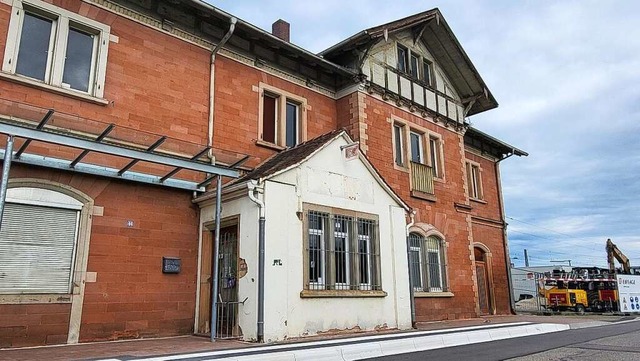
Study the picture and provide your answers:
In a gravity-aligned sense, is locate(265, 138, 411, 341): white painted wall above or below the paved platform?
above

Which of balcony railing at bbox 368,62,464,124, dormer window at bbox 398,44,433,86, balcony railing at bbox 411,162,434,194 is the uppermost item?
dormer window at bbox 398,44,433,86

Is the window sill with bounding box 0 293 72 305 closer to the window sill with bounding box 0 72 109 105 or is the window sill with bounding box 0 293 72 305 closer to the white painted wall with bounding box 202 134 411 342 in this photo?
the white painted wall with bounding box 202 134 411 342

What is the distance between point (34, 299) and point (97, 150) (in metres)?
2.72

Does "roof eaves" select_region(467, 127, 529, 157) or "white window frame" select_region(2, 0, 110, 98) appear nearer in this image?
"white window frame" select_region(2, 0, 110, 98)

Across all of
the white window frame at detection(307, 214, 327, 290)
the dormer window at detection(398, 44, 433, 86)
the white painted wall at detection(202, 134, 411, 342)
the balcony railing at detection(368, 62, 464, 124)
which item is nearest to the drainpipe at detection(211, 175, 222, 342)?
the white painted wall at detection(202, 134, 411, 342)

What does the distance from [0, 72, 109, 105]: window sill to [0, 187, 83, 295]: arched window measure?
1824mm

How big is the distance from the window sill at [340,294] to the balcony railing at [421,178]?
4883 millimetres

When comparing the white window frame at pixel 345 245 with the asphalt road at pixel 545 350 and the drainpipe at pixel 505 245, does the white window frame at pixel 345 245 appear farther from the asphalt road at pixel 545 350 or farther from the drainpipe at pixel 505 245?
the drainpipe at pixel 505 245

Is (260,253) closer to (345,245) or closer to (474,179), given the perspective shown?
(345,245)

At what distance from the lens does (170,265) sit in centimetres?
963

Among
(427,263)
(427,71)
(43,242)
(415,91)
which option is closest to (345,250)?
(427,263)

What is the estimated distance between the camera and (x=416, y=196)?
579 inches

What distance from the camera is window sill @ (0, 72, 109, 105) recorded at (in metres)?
8.25

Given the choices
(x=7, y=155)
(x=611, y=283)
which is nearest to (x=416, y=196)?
(x=7, y=155)
